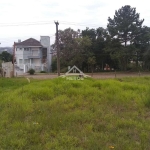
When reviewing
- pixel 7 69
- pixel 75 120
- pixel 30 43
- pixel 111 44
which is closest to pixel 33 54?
pixel 30 43

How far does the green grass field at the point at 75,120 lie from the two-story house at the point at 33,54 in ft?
111

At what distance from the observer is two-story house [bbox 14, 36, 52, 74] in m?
39.3

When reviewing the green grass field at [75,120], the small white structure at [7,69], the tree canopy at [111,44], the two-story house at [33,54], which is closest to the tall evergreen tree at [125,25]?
the tree canopy at [111,44]

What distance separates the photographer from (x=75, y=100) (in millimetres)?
5215

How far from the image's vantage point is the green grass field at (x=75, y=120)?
3023 millimetres

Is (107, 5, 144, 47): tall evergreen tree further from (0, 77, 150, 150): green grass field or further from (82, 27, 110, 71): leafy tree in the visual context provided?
(0, 77, 150, 150): green grass field

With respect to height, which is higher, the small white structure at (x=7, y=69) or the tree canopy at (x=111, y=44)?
the tree canopy at (x=111, y=44)

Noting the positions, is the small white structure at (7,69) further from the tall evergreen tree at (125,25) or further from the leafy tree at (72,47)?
the tall evergreen tree at (125,25)

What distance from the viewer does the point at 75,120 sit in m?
3.91

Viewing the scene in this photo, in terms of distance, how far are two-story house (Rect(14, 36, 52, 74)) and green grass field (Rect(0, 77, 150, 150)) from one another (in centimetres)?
3369

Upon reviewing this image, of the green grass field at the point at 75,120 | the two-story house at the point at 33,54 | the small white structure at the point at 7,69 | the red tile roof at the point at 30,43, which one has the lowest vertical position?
the green grass field at the point at 75,120

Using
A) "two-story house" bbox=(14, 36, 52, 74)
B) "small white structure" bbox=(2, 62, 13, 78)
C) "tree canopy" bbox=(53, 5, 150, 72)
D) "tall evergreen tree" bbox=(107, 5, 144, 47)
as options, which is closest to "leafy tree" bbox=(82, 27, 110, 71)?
"tree canopy" bbox=(53, 5, 150, 72)

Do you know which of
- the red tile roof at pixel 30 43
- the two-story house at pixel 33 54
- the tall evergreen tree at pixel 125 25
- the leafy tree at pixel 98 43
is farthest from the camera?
the red tile roof at pixel 30 43

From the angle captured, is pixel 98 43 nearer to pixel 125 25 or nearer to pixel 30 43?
pixel 125 25
